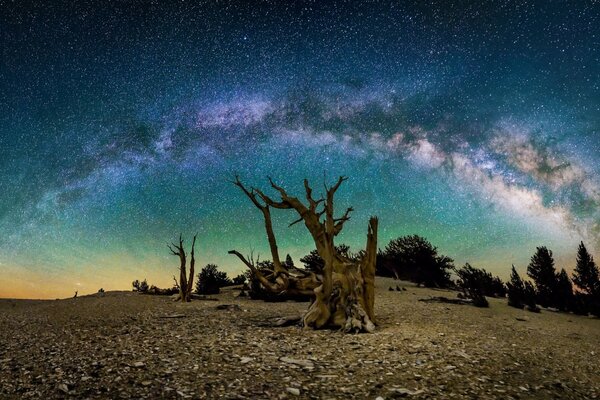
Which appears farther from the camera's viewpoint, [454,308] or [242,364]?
[454,308]

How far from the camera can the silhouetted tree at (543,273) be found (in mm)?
22888

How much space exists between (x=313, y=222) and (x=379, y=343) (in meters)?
4.10

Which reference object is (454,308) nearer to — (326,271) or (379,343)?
(326,271)

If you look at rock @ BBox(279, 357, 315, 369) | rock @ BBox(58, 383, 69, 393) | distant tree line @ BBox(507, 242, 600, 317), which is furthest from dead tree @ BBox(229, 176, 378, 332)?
distant tree line @ BBox(507, 242, 600, 317)

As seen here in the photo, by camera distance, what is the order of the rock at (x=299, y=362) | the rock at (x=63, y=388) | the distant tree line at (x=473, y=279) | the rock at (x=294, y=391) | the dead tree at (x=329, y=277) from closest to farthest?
the rock at (x=63, y=388)
the rock at (x=294, y=391)
the rock at (x=299, y=362)
the dead tree at (x=329, y=277)
the distant tree line at (x=473, y=279)

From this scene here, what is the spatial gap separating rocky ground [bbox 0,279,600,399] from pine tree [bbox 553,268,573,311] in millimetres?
11497

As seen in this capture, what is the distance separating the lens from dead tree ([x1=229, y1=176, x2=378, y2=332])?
934cm

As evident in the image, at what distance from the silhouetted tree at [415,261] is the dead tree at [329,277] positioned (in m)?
16.4

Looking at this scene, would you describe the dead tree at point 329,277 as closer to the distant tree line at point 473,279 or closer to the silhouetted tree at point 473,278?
the distant tree line at point 473,279

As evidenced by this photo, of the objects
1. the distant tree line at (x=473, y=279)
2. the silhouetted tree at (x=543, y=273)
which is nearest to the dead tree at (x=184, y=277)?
the distant tree line at (x=473, y=279)

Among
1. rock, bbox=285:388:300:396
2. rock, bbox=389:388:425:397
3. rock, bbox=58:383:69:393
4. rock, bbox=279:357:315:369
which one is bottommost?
rock, bbox=389:388:425:397

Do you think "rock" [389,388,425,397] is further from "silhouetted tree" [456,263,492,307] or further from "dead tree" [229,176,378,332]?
"silhouetted tree" [456,263,492,307]

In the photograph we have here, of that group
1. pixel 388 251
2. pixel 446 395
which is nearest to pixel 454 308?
pixel 446 395

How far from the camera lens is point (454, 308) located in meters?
13.6
